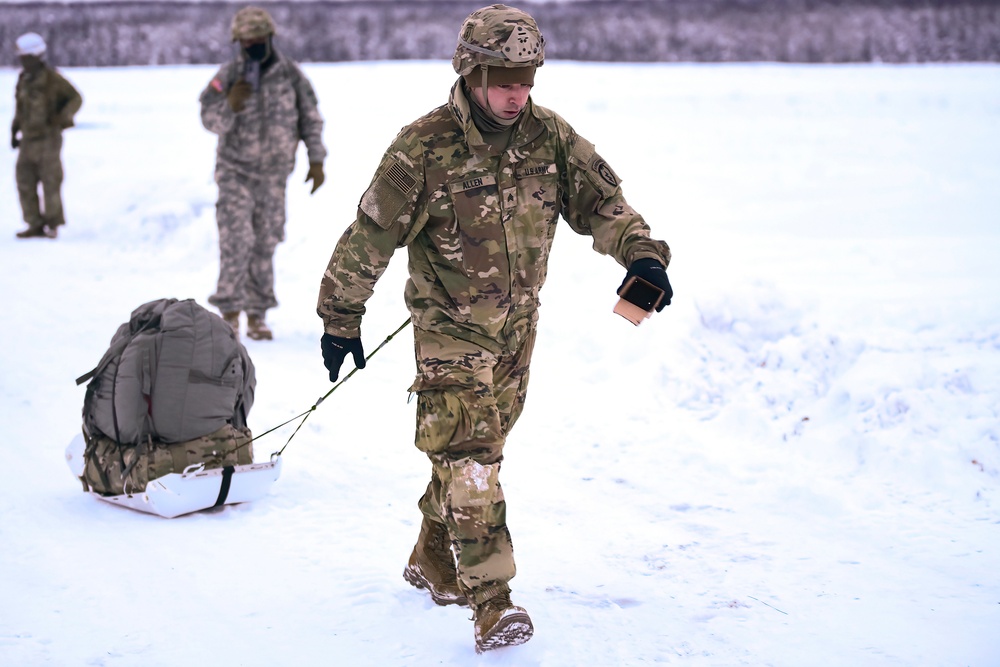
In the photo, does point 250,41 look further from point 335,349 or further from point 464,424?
point 464,424

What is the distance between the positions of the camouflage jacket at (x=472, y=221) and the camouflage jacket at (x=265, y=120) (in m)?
3.89

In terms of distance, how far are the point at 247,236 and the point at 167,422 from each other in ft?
9.87

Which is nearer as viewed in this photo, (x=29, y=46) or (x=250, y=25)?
(x=250, y=25)

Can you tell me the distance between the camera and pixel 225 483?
13.8 feet

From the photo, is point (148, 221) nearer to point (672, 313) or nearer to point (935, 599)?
point (672, 313)

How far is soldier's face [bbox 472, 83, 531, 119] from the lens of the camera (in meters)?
3.03

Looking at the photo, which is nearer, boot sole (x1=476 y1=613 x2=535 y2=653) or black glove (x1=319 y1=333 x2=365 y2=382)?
boot sole (x1=476 y1=613 x2=535 y2=653)

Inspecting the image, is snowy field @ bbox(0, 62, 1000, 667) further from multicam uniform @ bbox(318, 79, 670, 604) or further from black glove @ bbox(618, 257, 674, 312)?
black glove @ bbox(618, 257, 674, 312)

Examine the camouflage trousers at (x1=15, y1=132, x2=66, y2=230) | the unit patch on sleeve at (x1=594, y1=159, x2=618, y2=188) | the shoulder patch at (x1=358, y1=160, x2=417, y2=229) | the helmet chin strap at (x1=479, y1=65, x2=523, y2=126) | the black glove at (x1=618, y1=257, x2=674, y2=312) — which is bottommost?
the camouflage trousers at (x1=15, y1=132, x2=66, y2=230)

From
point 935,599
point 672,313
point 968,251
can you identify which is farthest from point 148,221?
point 935,599

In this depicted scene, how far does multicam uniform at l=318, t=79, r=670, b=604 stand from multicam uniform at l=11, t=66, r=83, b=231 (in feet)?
30.2

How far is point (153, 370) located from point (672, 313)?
10.7 feet

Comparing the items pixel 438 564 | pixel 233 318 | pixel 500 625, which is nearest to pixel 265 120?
pixel 233 318

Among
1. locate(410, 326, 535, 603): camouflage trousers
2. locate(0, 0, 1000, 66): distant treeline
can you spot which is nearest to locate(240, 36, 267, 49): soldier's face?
locate(410, 326, 535, 603): camouflage trousers
